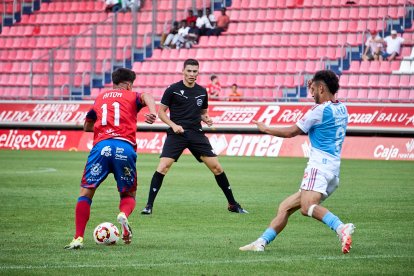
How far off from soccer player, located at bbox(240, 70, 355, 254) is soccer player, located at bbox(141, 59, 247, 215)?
4.81 metres

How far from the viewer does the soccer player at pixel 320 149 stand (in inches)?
390

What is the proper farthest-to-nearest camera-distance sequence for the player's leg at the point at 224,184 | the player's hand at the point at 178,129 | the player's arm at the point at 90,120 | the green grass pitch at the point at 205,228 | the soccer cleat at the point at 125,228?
the player's leg at the point at 224,184
the player's hand at the point at 178,129
the player's arm at the point at 90,120
the soccer cleat at the point at 125,228
the green grass pitch at the point at 205,228

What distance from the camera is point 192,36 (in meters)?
37.7

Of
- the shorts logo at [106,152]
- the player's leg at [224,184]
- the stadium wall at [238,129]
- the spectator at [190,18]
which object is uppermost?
the shorts logo at [106,152]

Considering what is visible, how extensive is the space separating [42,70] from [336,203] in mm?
25519

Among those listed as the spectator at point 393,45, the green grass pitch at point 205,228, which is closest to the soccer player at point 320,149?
the green grass pitch at point 205,228

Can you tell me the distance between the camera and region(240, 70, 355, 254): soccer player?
9914mm

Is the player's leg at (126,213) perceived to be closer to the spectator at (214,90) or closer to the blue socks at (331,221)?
the blue socks at (331,221)

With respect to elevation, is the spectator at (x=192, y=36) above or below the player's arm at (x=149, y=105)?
below

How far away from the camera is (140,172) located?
914 inches

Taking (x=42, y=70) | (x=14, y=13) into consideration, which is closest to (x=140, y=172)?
(x=42, y=70)

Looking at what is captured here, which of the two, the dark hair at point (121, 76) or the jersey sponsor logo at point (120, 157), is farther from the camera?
the dark hair at point (121, 76)

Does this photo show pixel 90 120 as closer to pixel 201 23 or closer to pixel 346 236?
pixel 346 236

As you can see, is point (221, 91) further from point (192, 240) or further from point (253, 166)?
point (192, 240)
